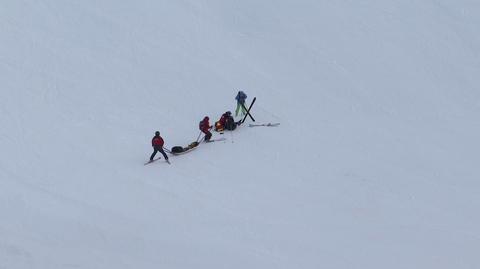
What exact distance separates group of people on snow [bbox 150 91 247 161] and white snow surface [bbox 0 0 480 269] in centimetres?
42

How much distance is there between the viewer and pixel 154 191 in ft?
57.7

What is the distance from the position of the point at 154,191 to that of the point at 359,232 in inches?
233

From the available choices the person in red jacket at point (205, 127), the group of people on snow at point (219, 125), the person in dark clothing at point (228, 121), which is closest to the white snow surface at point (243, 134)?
the person in dark clothing at point (228, 121)

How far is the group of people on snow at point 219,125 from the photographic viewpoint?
19.4 m

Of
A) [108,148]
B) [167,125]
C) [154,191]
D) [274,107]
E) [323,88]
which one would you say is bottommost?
[154,191]

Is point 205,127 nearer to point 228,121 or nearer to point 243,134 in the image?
point 228,121

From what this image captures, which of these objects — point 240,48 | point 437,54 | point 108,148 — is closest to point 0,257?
point 108,148

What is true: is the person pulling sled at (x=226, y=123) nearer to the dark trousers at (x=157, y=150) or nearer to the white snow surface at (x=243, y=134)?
the white snow surface at (x=243, y=134)

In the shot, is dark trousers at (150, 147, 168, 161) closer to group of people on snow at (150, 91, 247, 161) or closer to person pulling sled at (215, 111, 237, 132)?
group of people on snow at (150, 91, 247, 161)

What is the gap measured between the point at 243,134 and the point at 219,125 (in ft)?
3.07

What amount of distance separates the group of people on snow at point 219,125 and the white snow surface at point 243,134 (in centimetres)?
42

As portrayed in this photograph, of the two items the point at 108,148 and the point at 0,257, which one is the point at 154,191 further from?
the point at 0,257

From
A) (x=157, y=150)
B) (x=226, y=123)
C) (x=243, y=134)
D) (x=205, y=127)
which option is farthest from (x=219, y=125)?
(x=157, y=150)

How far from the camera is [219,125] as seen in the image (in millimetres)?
22281
